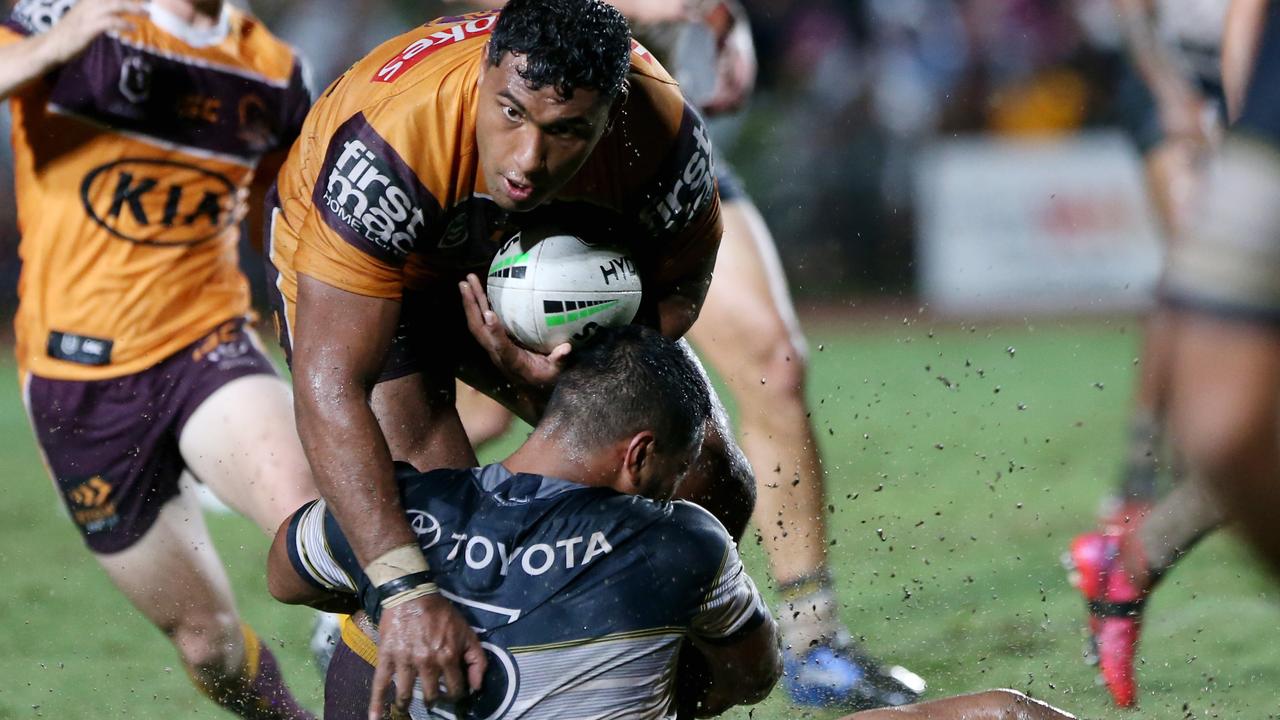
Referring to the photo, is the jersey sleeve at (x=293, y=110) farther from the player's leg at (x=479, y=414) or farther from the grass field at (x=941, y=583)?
the grass field at (x=941, y=583)

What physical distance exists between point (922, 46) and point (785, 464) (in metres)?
10.9

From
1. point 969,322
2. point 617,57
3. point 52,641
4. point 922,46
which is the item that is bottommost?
point 969,322

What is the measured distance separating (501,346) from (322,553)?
0.66m

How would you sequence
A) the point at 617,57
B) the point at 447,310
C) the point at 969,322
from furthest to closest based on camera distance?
the point at 969,322
the point at 447,310
the point at 617,57

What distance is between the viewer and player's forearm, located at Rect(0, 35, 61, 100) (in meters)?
4.40

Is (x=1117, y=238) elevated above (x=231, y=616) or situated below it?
below

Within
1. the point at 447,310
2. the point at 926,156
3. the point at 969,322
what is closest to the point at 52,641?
the point at 447,310

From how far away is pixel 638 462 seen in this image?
10.4ft

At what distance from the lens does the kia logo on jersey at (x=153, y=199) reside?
460 centimetres

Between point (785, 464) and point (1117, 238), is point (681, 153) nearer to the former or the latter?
point (785, 464)

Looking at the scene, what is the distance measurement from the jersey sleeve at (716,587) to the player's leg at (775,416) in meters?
1.57

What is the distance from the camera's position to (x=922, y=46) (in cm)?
1515

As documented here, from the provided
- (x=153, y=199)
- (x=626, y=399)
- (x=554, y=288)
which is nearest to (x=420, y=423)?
(x=554, y=288)

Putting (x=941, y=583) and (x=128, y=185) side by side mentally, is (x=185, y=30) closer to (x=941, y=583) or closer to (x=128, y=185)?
(x=128, y=185)
